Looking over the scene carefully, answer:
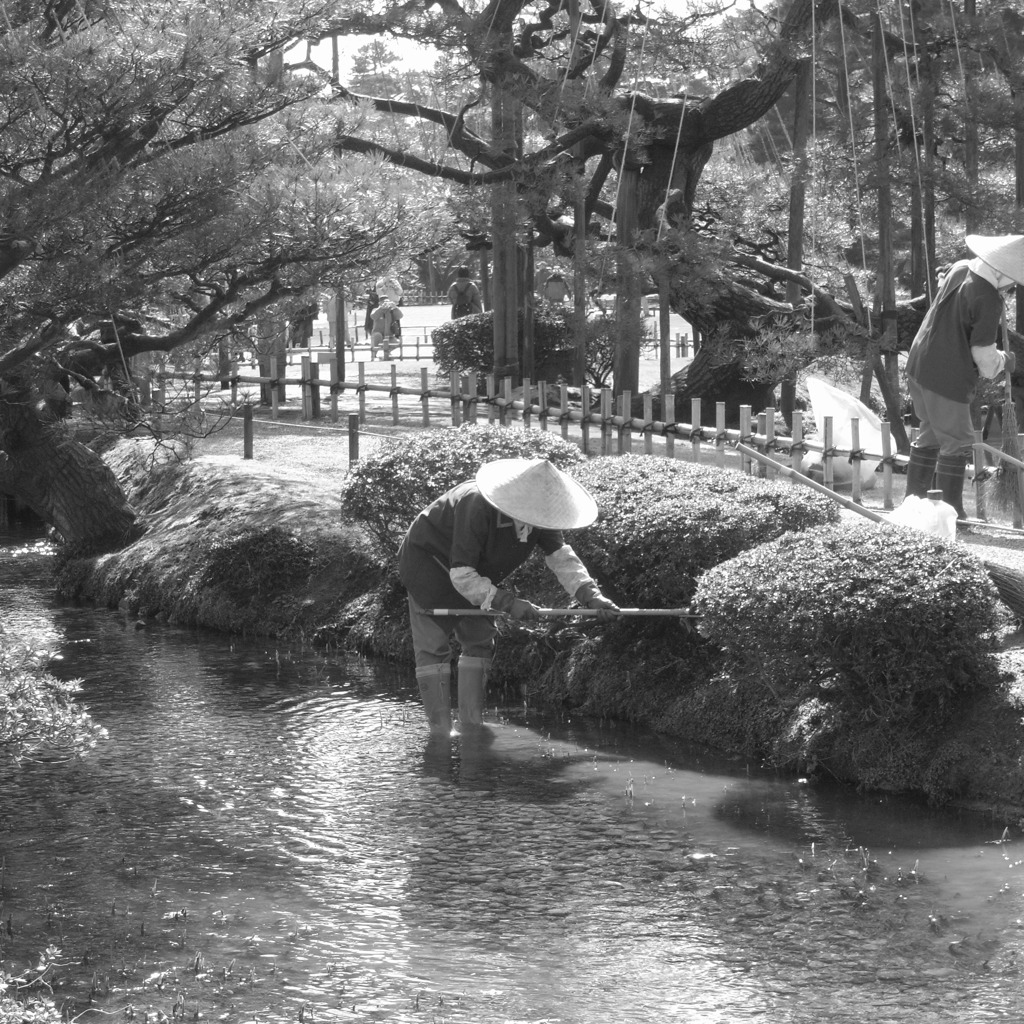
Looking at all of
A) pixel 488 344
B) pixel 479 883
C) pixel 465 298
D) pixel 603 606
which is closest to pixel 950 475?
pixel 603 606

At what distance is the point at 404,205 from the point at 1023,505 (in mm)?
5122

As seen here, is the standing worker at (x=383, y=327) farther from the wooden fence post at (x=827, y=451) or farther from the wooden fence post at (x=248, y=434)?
the wooden fence post at (x=827, y=451)

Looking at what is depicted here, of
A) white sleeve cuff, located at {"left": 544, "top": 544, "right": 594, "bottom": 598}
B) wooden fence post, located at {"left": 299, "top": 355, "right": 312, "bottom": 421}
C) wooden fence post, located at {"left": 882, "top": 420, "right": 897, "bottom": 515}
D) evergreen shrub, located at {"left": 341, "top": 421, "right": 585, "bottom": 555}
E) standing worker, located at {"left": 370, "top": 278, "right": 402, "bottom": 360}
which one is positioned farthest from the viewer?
standing worker, located at {"left": 370, "top": 278, "right": 402, "bottom": 360}

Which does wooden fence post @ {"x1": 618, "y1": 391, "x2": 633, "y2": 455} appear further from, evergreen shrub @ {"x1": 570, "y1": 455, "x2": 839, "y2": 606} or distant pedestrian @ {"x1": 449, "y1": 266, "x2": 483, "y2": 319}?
distant pedestrian @ {"x1": 449, "y1": 266, "x2": 483, "y2": 319}

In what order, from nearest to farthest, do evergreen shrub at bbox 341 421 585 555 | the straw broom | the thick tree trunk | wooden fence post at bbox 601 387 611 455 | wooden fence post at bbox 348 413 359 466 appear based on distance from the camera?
evergreen shrub at bbox 341 421 585 555, the straw broom, the thick tree trunk, wooden fence post at bbox 348 413 359 466, wooden fence post at bbox 601 387 611 455

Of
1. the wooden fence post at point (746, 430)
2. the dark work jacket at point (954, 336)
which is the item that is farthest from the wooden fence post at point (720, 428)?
the dark work jacket at point (954, 336)

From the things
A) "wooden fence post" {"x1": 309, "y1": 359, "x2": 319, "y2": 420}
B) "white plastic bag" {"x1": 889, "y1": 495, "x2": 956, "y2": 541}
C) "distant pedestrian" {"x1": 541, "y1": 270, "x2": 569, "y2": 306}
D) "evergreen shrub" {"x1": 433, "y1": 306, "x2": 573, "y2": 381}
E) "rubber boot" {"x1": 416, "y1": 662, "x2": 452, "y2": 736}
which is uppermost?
"distant pedestrian" {"x1": 541, "y1": 270, "x2": 569, "y2": 306}

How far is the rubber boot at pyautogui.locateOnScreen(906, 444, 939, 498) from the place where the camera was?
880cm

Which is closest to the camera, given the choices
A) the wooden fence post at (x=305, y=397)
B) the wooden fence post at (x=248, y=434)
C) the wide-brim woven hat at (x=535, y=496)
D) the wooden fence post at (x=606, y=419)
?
the wide-brim woven hat at (x=535, y=496)

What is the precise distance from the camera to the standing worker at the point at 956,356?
812cm

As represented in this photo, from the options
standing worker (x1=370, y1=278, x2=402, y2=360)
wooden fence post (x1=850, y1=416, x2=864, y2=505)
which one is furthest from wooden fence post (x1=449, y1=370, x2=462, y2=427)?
standing worker (x1=370, y1=278, x2=402, y2=360)

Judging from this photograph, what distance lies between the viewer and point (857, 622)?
645cm

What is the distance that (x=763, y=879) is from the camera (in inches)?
225

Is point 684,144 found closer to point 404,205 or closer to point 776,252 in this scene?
point 776,252
